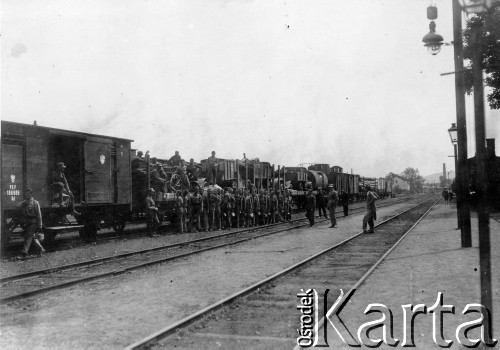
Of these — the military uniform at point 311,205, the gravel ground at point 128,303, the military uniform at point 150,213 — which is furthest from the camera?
the military uniform at point 311,205

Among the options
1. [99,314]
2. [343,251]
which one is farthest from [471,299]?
[343,251]

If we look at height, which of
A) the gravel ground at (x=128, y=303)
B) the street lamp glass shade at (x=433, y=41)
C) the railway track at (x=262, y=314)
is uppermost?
Answer: the street lamp glass shade at (x=433, y=41)

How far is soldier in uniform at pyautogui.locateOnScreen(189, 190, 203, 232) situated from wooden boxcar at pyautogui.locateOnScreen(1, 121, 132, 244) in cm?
258

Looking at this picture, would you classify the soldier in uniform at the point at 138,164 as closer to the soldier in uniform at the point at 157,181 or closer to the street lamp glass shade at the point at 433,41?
the soldier in uniform at the point at 157,181

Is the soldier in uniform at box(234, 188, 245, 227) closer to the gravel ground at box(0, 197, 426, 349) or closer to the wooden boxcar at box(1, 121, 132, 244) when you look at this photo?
the wooden boxcar at box(1, 121, 132, 244)

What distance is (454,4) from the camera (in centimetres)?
1343

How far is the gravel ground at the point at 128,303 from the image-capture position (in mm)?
5910

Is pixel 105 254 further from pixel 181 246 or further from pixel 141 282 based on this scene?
pixel 141 282

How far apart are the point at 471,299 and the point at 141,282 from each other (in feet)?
17.6

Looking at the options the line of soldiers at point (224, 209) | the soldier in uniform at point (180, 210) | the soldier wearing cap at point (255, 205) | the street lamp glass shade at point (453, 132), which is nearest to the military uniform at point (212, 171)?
the line of soldiers at point (224, 209)

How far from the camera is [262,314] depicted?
272 inches

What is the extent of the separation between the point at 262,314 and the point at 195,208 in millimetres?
13865

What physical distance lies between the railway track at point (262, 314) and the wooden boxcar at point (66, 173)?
23.8 ft

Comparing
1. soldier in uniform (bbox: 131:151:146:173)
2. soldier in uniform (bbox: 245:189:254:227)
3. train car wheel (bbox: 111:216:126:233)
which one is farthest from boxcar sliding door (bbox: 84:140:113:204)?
soldier in uniform (bbox: 245:189:254:227)
